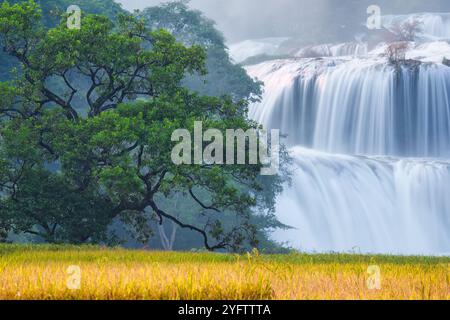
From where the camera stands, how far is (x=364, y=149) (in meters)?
68.3

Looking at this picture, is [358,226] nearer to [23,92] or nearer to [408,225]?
[408,225]

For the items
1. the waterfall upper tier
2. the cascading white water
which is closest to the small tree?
the cascading white water

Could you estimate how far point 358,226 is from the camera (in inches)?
2274

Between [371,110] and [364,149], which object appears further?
[364,149]

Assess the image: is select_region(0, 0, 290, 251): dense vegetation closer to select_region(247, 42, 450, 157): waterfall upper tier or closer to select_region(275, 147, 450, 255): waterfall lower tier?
select_region(275, 147, 450, 255): waterfall lower tier

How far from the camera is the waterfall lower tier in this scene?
56875mm

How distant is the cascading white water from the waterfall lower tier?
8 centimetres

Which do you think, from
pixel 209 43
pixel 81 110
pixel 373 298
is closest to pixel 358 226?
pixel 81 110

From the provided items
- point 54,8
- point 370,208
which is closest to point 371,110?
point 370,208

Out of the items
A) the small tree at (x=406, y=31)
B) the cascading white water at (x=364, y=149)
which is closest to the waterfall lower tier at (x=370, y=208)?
Result: the cascading white water at (x=364, y=149)

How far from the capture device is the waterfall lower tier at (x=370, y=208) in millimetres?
56875

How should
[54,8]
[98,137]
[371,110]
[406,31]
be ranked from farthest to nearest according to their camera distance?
1. [406,31]
2. [371,110]
3. [54,8]
4. [98,137]

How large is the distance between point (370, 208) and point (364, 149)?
11287 mm

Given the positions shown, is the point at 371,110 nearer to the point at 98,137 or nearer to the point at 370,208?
the point at 370,208
